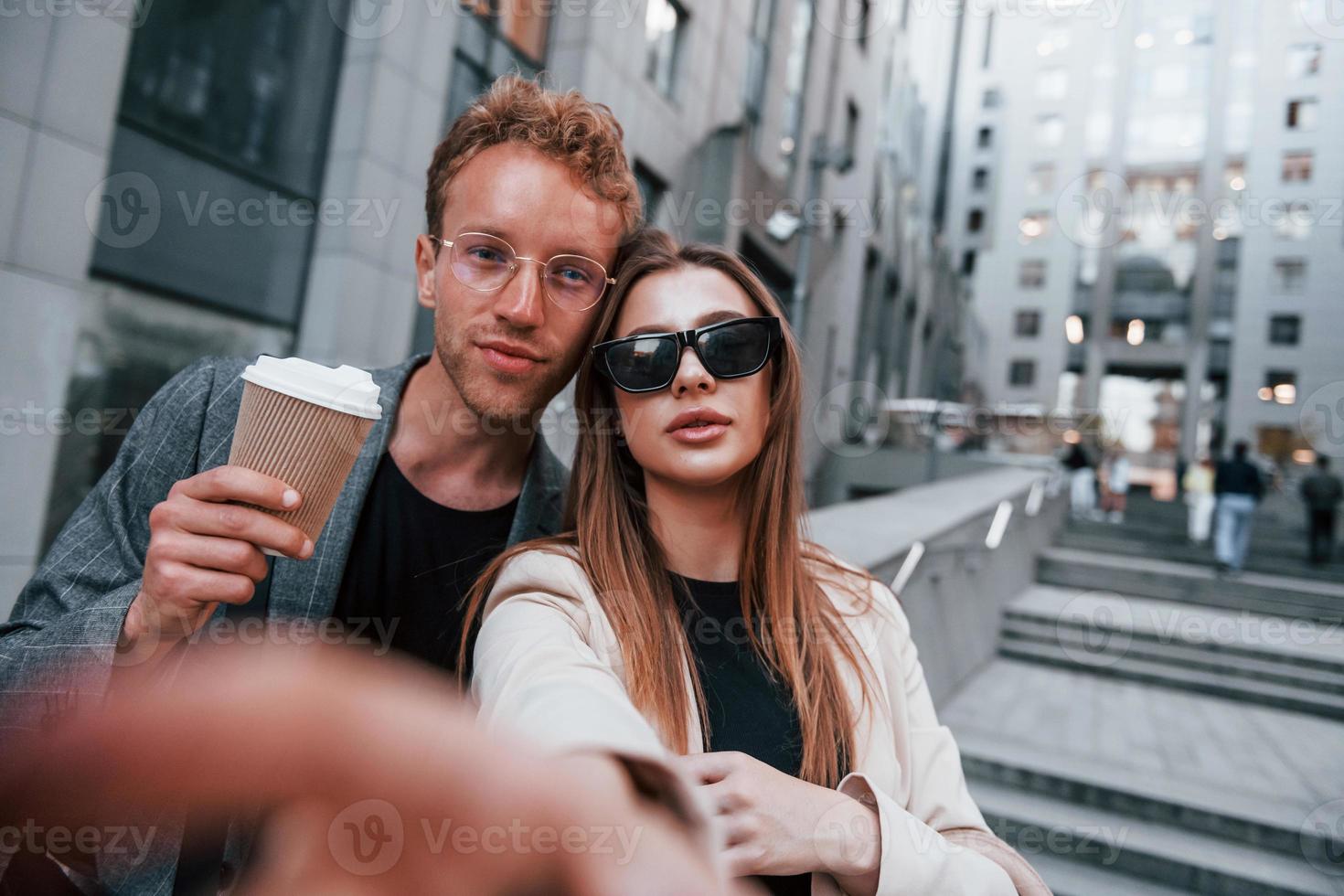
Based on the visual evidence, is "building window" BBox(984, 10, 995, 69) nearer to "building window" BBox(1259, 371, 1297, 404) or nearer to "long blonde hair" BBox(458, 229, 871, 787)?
"building window" BBox(1259, 371, 1297, 404)

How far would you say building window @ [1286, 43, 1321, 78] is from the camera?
38281 mm

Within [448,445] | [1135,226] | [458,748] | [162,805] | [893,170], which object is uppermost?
[1135,226]

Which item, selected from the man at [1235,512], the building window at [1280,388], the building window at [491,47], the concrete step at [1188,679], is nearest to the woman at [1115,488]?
the man at [1235,512]

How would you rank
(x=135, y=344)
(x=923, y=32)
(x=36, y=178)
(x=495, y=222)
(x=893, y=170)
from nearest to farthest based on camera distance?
(x=495, y=222)
(x=36, y=178)
(x=135, y=344)
(x=893, y=170)
(x=923, y=32)

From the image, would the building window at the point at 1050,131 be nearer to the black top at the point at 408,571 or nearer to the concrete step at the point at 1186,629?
the concrete step at the point at 1186,629

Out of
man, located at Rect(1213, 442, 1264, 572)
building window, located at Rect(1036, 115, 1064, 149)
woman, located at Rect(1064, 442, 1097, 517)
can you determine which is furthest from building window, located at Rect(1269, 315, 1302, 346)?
man, located at Rect(1213, 442, 1264, 572)

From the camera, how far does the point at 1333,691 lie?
6.75 m

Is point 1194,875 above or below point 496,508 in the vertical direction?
below

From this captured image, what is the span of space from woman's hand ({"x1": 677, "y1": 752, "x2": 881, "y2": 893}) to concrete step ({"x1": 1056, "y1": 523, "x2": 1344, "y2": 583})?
12320mm

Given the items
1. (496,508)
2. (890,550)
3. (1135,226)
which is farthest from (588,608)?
(1135,226)

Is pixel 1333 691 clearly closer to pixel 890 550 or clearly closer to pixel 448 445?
pixel 890 550

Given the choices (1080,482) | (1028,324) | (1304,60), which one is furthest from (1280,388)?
(1080,482)

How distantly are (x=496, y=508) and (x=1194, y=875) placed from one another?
13.7ft

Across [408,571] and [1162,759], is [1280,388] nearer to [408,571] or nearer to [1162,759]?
[1162,759]
